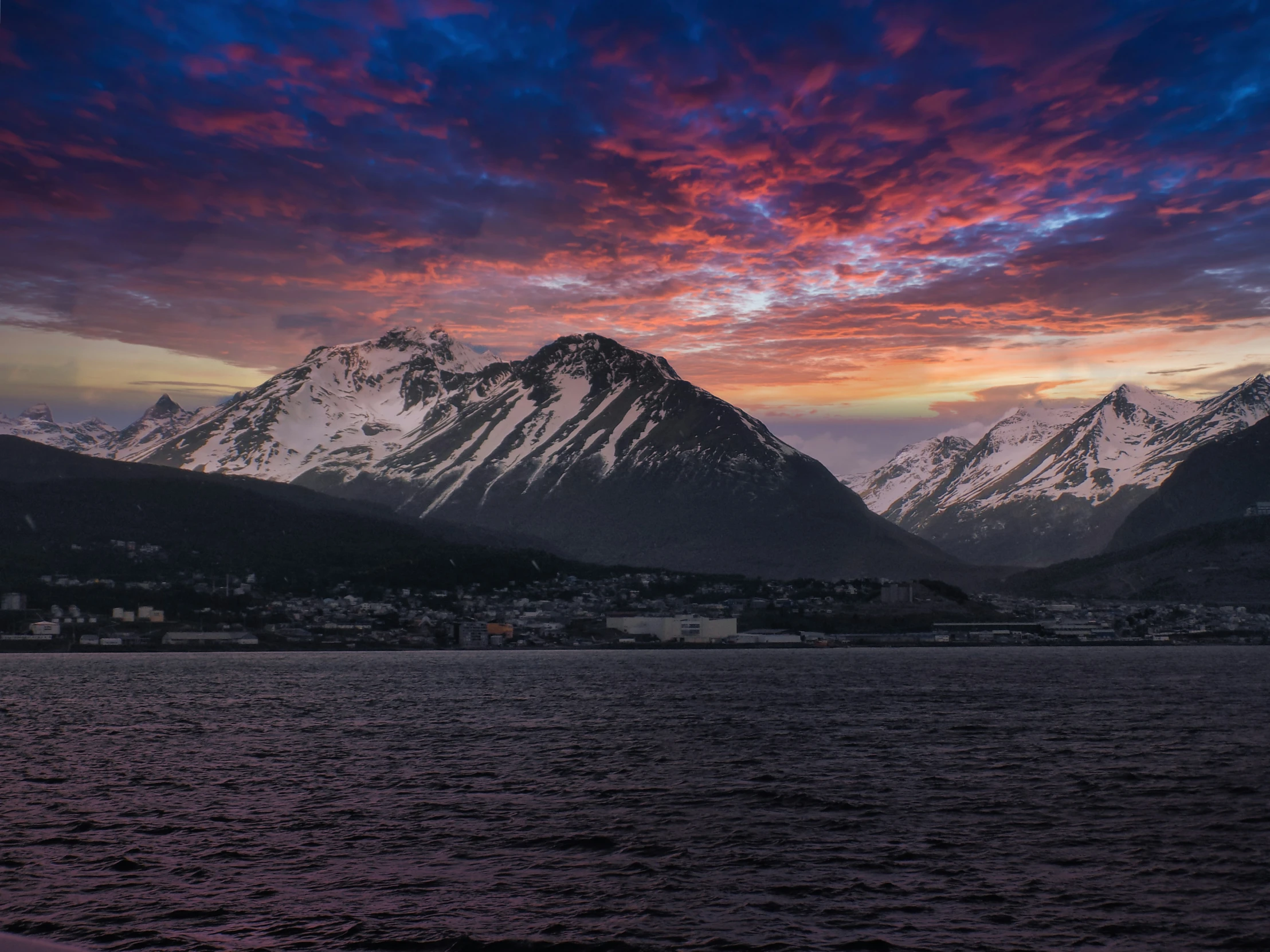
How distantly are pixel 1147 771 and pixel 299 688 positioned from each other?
113333mm

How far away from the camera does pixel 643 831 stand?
174 feet

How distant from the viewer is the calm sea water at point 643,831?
36.8 meters

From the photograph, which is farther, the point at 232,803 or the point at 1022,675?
the point at 1022,675

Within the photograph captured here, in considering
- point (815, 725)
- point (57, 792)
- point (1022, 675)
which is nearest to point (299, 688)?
point (815, 725)

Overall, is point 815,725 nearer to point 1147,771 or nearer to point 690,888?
point 1147,771

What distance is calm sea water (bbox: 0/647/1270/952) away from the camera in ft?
121

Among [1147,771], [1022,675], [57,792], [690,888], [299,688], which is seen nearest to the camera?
[690,888]

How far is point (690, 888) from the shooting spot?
42125mm

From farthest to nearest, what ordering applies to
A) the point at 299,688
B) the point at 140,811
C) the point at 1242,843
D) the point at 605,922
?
the point at 299,688
the point at 140,811
the point at 1242,843
the point at 605,922

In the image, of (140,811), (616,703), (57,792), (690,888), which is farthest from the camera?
(616,703)

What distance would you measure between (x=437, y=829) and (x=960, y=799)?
88.9 feet

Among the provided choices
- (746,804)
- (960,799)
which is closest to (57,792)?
(746,804)

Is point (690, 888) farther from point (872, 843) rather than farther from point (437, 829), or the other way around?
point (437, 829)

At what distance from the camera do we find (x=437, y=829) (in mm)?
52969
